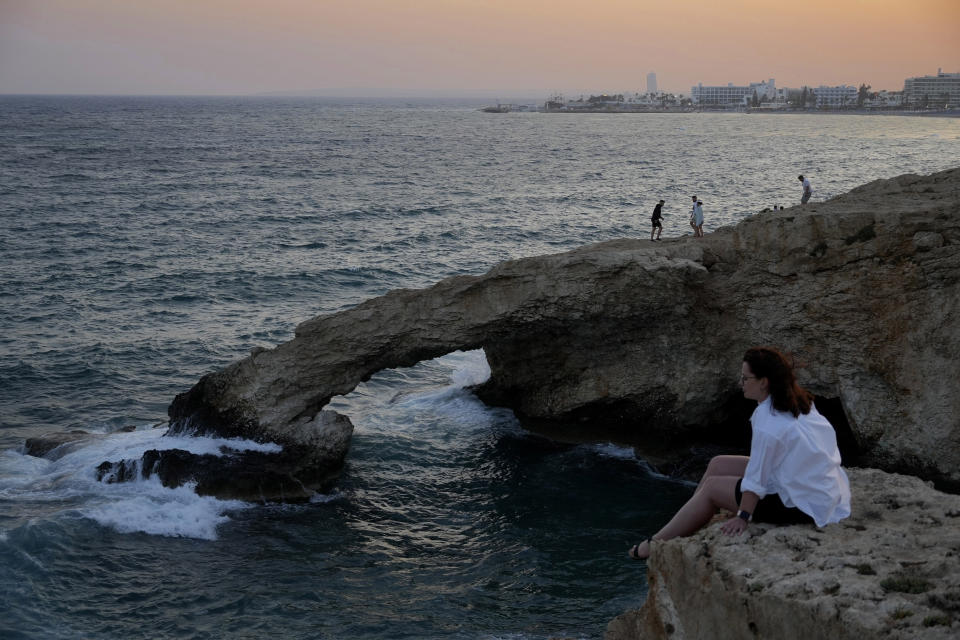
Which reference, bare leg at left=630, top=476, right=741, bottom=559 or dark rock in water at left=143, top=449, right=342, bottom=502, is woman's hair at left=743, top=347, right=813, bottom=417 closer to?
bare leg at left=630, top=476, right=741, bottom=559

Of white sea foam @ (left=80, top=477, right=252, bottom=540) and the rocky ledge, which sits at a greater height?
the rocky ledge

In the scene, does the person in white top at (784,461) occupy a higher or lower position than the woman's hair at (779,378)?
lower

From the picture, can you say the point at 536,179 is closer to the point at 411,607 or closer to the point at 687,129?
the point at 411,607

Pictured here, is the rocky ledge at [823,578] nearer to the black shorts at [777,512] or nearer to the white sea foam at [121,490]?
the black shorts at [777,512]

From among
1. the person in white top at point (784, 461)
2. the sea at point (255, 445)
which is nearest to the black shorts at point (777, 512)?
the person in white top at point (784, 461)

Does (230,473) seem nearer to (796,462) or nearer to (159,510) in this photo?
(159,510)

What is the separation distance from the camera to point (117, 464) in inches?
723

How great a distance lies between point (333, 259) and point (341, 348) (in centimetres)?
2474

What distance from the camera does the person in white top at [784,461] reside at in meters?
7.11

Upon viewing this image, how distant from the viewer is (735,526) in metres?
7.30

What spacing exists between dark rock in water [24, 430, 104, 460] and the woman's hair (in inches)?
679

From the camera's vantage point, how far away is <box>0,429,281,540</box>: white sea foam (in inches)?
651

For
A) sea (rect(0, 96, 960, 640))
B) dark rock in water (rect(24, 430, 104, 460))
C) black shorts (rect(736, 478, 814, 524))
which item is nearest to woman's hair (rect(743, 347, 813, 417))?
black shorts (rect(736, 478, 814, 524))

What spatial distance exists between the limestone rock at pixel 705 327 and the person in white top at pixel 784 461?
10041 mm
